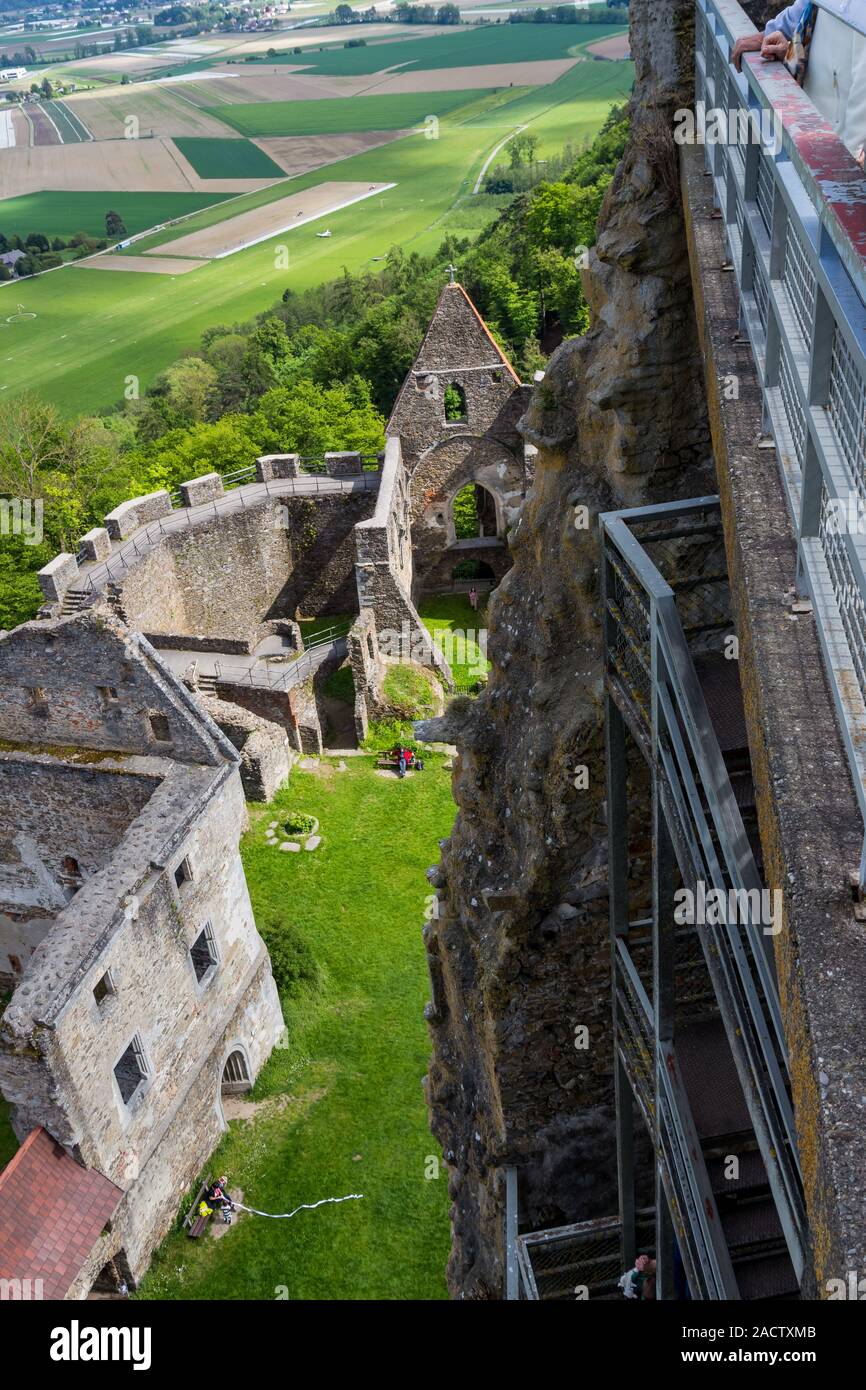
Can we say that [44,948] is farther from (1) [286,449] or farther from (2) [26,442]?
(2) [26,442]

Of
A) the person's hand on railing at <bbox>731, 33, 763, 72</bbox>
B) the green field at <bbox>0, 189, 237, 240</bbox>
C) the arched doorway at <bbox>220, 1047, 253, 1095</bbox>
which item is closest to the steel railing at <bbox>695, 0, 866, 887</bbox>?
the person's hand on railing at <bbox>731, 33, 763, 72</bbox>

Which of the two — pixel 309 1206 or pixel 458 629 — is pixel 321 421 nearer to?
pixel 458 629

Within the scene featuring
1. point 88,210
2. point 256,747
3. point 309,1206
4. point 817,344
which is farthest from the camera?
point 88,210

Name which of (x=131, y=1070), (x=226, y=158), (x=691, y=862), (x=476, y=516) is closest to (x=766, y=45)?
(x=691, y=862)

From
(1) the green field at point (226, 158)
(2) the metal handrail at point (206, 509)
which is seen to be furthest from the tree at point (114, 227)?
(2) the metal handrail at point (206, 509)

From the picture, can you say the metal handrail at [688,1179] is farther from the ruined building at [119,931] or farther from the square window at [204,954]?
the square window at [204,954]

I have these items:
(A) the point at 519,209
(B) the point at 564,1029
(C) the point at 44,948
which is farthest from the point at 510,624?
(A) the point at 519,209
